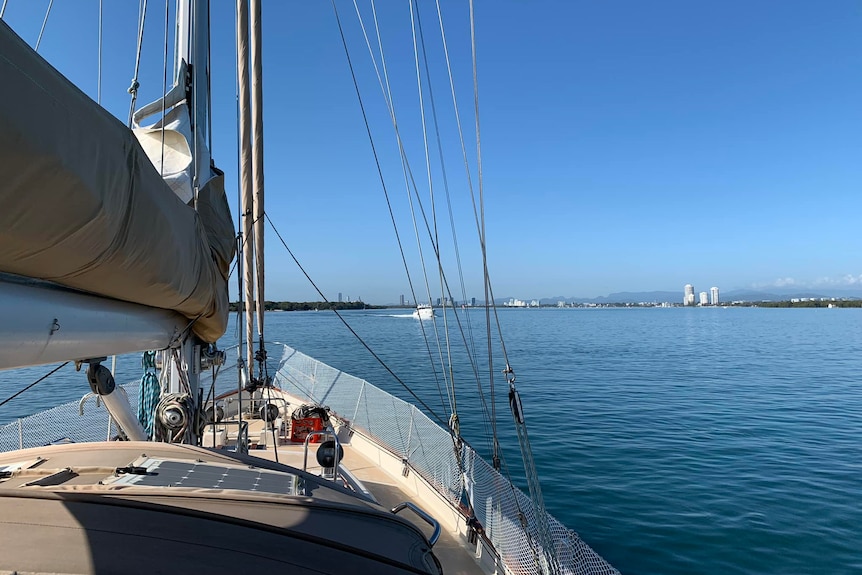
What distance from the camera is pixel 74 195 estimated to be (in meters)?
1.46

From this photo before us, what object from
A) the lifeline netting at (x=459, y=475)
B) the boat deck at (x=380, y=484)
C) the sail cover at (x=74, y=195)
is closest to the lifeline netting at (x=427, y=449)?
the lifeline netting at (x=459, y=475)

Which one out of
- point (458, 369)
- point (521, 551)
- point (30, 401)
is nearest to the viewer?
point (521, 551)

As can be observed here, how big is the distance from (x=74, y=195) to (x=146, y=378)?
16.8ft

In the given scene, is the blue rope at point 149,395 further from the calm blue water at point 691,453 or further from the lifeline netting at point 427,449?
the calm blue water at point 691,453

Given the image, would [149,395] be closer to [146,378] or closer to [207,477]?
[146,378]

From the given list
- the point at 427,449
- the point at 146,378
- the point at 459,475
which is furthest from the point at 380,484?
the point at 146,378

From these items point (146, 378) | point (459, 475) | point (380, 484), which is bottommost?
point (380, 484)

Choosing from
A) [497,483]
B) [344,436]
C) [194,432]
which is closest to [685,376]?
[344,436]

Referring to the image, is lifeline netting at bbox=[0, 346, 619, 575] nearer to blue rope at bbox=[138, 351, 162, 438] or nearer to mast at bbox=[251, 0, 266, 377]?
blue rope at bbox=[138, 351, 162, 438]

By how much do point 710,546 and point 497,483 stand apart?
4.30 meters

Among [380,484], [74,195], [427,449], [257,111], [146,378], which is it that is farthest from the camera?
[427,449]

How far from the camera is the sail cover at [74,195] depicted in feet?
4.10

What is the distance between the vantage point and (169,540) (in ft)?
6.35

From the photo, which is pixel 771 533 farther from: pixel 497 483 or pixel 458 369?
pixel 458 369
